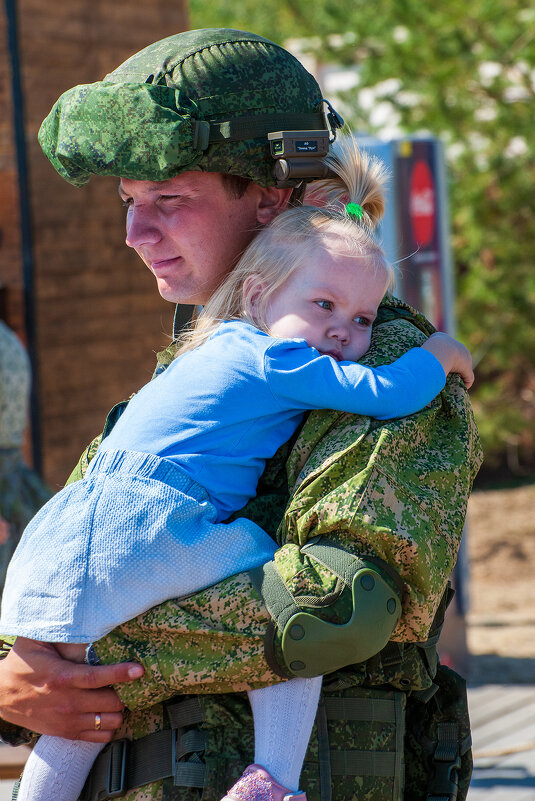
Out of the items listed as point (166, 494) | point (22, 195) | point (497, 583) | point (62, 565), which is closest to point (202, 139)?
point (166, 494)

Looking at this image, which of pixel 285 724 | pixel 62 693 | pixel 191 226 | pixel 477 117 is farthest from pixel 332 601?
pixel 477 117

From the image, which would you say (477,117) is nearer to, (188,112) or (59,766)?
(188,112)

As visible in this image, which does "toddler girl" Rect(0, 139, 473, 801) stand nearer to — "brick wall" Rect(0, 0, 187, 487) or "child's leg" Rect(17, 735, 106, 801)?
"child's leg" Rect(17, 735, 106, 801)

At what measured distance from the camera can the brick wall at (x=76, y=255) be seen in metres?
5.73

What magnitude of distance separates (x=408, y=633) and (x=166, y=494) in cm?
40

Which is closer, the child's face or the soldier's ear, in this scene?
the child's face

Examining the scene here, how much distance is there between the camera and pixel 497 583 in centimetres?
866

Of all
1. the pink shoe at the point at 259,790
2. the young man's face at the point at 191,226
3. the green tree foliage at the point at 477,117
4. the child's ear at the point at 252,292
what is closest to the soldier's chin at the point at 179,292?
the young man's face at the point at 191,226

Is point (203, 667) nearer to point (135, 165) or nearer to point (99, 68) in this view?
point (135, 165)

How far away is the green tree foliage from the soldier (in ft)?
26.2

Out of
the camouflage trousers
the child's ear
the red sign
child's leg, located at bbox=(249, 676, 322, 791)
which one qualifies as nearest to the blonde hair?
the child's ear

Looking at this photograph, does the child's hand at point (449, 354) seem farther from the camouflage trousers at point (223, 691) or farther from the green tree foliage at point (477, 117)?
the green tree foliage at point (477, 117)

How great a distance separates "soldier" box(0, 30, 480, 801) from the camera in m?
1.49

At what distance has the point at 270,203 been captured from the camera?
1822mm
